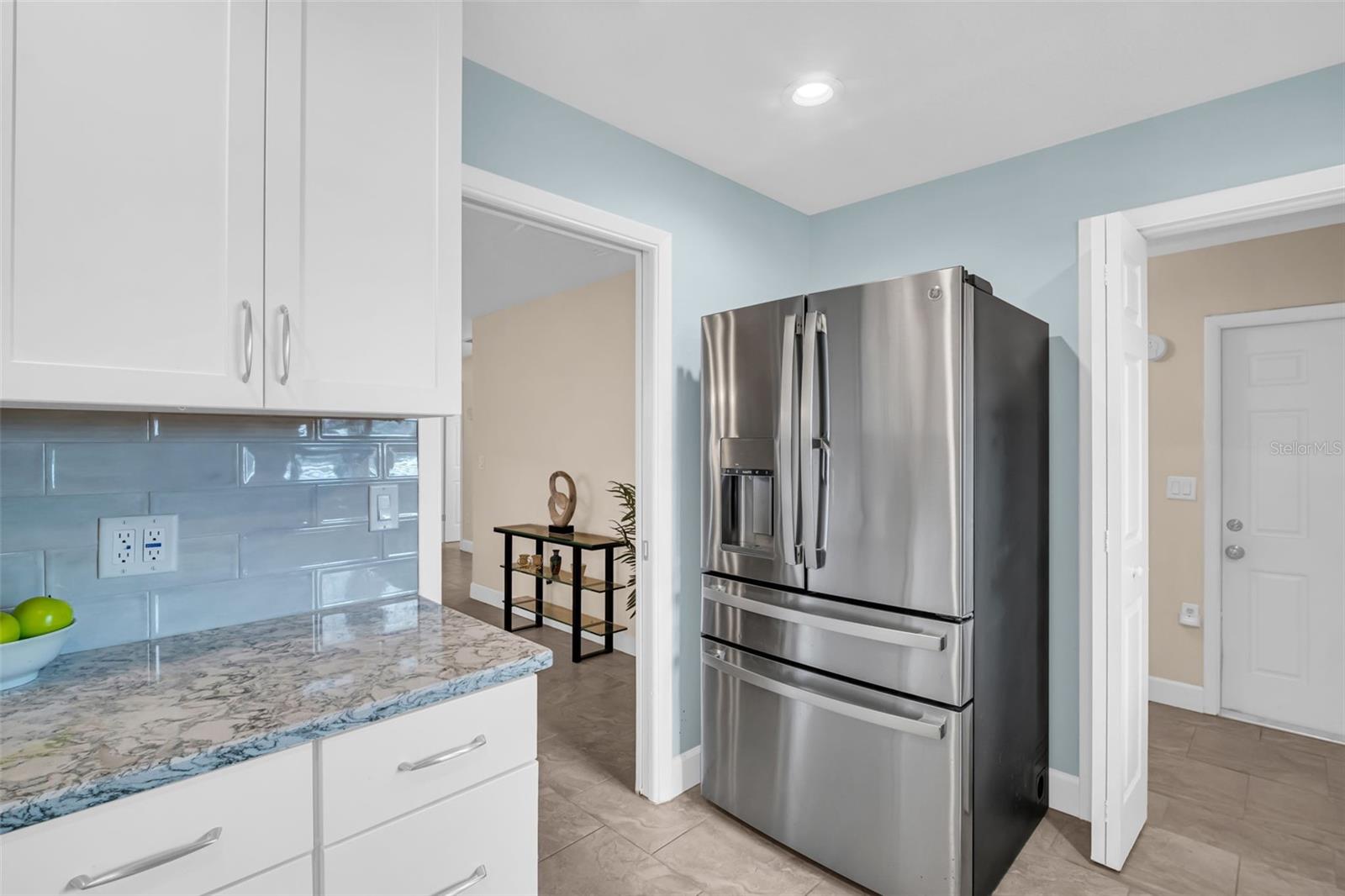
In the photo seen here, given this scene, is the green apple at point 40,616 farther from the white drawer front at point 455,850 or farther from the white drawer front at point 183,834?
the white drawer front at point 455,850

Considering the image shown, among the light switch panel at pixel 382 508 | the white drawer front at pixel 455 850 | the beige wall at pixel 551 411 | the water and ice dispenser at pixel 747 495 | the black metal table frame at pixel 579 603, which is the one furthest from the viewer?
the beige wall at pixel 551 411

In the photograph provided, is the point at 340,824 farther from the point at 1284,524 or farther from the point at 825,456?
the point at 1284,524

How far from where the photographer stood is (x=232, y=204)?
118 centimetres

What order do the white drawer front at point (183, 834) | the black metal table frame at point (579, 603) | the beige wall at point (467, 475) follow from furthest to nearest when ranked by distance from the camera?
1. the beige wall at point (467, 475)
2. the black metal table frame at point (579, 603)
3. the white drawer front at point (183, 834)

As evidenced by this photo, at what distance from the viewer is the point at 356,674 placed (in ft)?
3.88

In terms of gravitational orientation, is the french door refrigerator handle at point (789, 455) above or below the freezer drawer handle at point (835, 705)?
above

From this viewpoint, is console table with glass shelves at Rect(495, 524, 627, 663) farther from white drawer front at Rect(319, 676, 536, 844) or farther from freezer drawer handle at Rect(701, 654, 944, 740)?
white drawer front at Rect(319, 676, 536, 844)

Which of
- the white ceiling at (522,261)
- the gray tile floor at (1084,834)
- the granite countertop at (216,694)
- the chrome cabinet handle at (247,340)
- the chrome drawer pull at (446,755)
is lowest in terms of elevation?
the gray tile floor at (1084,834)

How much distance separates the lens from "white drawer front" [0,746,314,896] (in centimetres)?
81

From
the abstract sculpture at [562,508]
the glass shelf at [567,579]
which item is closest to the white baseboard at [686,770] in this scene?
the glass shelf at [567,579]

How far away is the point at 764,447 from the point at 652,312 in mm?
694

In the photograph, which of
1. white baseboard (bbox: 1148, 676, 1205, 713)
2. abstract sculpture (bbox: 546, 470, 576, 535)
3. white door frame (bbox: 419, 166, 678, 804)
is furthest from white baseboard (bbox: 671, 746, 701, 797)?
white baseboard (bbox: 1148, 676, 1205, 713)

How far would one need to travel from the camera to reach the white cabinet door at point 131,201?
39.3 inches

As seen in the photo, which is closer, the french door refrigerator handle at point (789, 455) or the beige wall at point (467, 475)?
the french door refrigerator handle at point (789, 455)
